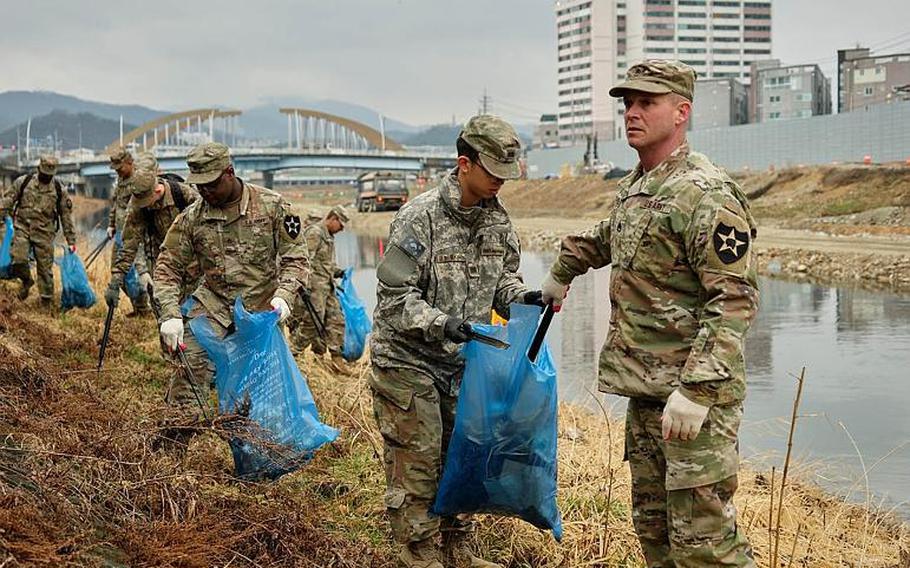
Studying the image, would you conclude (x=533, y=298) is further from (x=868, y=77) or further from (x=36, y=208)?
(x=868, y=77)

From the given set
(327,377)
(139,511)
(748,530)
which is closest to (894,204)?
(327,377)

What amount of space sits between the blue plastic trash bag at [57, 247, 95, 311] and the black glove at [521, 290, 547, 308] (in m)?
7.49

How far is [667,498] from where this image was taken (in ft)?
10.5

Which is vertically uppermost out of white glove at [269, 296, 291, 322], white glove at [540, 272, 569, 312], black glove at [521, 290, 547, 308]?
white glove at [540, 272, 569, 312]

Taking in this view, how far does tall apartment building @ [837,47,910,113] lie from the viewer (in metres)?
48.2

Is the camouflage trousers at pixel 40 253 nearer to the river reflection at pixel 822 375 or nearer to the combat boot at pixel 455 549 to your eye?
the river reflection at pixel 822 375

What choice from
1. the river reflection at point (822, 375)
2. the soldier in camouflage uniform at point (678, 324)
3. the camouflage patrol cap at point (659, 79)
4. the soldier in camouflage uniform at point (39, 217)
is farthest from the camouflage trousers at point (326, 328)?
the camouflage patrol cap at point (659, 79)

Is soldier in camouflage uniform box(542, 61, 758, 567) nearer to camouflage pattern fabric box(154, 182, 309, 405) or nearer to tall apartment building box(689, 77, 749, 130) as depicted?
camouflage pattern fabric box(154, 182, 309, 405)

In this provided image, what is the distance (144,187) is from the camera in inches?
262

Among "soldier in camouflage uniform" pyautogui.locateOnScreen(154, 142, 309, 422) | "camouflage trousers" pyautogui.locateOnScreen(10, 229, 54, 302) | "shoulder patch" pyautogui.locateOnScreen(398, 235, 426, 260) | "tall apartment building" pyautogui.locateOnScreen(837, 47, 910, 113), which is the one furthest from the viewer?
"tall apartment building" pyautogui.locateOnScreen(837, 47, 910, 113)

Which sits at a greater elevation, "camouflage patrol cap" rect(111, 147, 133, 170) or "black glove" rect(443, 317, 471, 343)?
"camouflage patrol cap" rect(111, 147, 133, 170)

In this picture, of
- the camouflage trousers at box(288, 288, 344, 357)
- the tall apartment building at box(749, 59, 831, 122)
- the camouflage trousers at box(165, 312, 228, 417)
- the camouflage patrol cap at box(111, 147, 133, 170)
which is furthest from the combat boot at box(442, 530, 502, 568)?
the tall apartment building at box(749, 59, 831, 122)

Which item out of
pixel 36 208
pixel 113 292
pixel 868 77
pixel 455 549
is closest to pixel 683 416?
pixel 455 549

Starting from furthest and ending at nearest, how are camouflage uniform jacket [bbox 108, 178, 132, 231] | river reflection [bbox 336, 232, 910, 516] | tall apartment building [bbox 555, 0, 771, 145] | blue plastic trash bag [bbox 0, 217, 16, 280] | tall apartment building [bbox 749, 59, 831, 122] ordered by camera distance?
tall apartment building [bbox 555, 0, 771, 145]
tall apartment building [bbox 749, 59, 831, 122]
blue plastic trash bag [bbox 0, 217, 16, 280]
camouflage uniform jacket [bbox 108, 178, 132, 231]
river reflection [bbox 336, 232, 910, 516]
